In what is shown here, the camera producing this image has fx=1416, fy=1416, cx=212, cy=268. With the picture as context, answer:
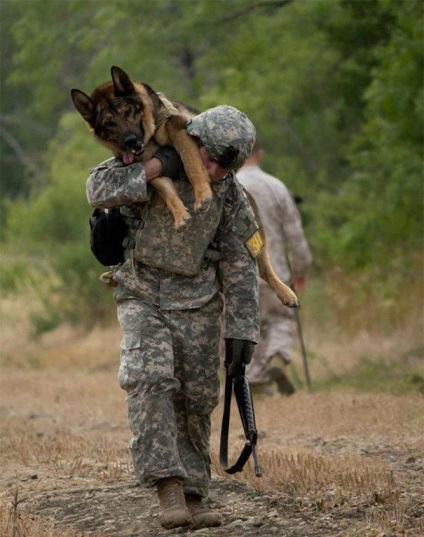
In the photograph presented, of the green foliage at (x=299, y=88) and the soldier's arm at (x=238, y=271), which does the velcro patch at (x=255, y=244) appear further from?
the green foliage at (x=299, y=88)

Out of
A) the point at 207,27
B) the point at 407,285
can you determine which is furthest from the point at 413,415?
the point at 207,27

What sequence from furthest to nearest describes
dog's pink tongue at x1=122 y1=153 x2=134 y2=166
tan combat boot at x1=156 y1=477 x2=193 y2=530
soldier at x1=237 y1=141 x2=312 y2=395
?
soldier at x1=237 y1=141 x2=312 y2=395
dog's pink tongue at x1=122 y1=153 x2=134 y2=166
tan combat boot at x1=156 y1=477 x2=193 y2=530

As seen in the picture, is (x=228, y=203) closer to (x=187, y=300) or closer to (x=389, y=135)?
(x=187, y=300)

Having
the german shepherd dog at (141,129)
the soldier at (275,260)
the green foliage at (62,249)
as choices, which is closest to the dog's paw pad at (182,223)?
the german shepherd dog at (141,129)

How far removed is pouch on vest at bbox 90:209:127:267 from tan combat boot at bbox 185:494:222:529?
3.89ft

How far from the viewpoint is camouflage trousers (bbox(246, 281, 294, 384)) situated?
12.2m

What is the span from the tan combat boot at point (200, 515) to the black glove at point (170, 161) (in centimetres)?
152

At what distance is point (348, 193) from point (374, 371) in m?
A: 6.73

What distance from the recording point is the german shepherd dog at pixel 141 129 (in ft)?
21.0

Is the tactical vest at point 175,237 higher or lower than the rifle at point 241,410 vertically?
higher

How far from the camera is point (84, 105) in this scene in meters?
6.48

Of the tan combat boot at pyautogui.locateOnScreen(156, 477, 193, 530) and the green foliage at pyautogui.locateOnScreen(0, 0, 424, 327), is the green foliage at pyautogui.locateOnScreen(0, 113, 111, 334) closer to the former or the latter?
the green foliage at pyautogui.locateOnScreen(0, 0, 424, 327)

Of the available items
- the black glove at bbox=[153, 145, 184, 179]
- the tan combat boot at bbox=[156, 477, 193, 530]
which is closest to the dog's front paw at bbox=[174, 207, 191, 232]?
the black glove at bbox=[153, 145, 184, 179]

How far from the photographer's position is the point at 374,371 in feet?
46.5
